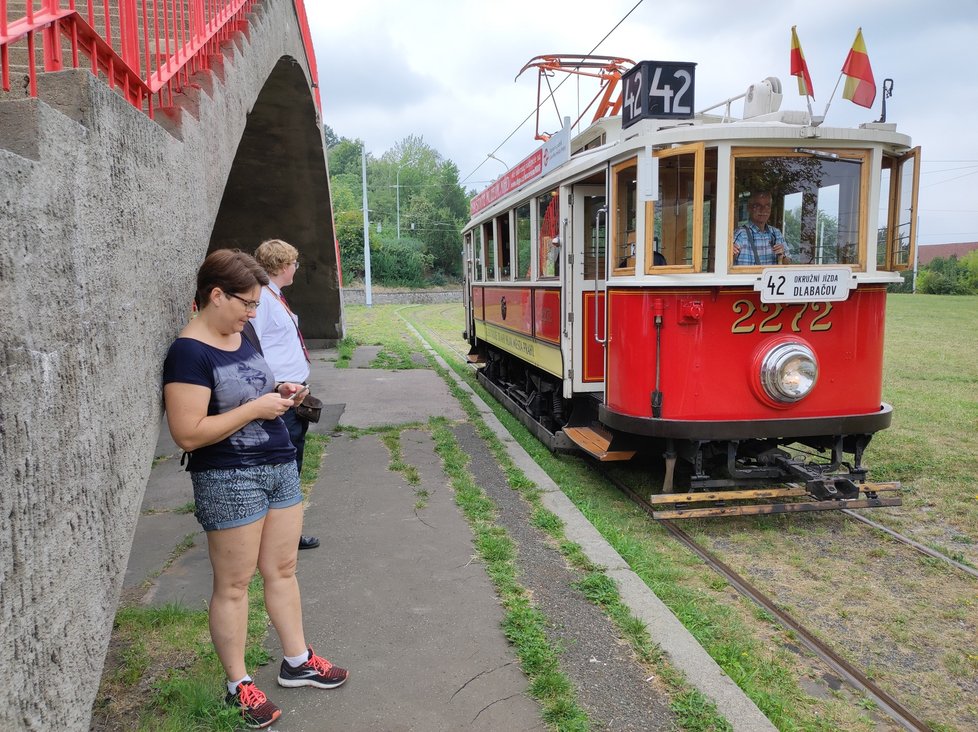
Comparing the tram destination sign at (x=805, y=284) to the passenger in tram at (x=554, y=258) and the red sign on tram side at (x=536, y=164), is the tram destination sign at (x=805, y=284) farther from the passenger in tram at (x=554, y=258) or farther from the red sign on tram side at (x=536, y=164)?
the red sign on tram side at (x=536, y=164)

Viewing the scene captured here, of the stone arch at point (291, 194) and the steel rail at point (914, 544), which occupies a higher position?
the stone arch at point (291, 194)

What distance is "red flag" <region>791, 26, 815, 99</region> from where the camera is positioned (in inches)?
218

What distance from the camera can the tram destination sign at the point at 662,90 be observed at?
5691mm

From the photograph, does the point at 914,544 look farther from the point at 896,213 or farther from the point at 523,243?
the point at 523,243

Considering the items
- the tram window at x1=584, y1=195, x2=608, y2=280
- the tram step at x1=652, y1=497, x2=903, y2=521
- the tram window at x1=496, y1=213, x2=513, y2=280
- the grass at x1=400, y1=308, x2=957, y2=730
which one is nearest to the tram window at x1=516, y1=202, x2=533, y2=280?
the tram window at x1=496, y1=213, x2=513, y2=280

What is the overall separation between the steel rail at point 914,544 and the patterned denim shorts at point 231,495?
4374mm

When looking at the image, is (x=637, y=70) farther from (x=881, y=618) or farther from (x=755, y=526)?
(x=881, y=618)

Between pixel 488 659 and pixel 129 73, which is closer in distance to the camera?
pixel 129 73

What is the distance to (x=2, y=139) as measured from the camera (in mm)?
1913

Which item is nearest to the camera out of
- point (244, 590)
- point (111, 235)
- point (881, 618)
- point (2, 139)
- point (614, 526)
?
point (2, 139)

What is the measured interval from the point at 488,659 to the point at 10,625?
2.22 m

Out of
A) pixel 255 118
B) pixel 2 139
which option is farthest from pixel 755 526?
pixel 255 118

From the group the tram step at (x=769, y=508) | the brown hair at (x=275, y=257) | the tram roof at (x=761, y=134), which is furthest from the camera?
the tram step at (x=769, y=508)

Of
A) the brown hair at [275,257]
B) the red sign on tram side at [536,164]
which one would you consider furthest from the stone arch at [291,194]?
the brown hair at [275,257]
